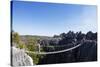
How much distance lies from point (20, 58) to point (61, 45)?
23.8 inches

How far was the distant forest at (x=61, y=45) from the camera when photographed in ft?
9.23

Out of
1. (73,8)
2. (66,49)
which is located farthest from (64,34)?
(73,8)

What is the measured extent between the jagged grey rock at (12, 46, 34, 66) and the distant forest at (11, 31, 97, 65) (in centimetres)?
5

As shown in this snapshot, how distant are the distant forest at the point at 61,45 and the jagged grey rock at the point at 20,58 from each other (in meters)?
0.05

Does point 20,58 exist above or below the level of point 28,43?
below

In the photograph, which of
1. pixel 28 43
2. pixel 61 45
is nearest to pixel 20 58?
pixel 28 43

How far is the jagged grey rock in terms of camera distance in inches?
108

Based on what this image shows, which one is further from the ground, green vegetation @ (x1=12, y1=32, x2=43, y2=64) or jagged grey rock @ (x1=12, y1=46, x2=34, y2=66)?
green vegetation @ (x1=12, y1=32, x2=43, y2=64)

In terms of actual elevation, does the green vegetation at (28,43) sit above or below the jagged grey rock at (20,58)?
above

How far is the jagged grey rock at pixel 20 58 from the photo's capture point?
2742mm

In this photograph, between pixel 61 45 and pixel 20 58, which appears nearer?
pixel 20 58

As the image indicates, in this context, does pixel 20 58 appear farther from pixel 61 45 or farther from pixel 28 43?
pixel 61 45

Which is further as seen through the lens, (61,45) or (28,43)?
(61,45)

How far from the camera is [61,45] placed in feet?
9.80
